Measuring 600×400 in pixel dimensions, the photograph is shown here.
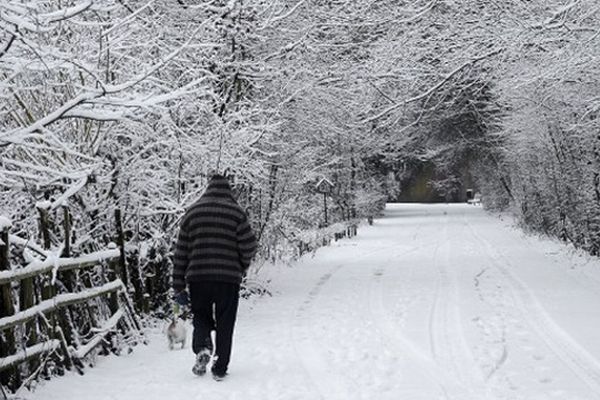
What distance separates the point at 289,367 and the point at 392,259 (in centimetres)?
1365

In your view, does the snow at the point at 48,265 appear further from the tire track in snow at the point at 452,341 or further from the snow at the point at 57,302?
the tire track in snow at the point at 452,341

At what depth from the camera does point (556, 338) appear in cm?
902

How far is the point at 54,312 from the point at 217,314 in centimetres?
148

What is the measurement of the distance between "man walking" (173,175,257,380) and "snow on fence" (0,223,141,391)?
1.11 m

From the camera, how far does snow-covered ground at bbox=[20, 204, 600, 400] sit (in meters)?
6.73

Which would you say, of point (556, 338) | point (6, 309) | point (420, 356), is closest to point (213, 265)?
point (6, 309)

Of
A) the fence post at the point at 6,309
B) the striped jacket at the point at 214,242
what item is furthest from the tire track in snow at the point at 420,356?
the fence post at the point at 6,309

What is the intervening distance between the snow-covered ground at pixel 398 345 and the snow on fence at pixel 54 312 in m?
0.24

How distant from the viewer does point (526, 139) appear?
25172mm

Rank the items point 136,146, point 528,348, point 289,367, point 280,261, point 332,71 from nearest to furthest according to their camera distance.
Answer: point 289,367 < point 528,348 < point 136,146 < point 332,71 < point 280,261

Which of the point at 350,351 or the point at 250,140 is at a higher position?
the point at 250,140

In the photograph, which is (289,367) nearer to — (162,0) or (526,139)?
(162,0)

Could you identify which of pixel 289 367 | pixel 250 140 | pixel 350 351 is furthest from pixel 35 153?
pixel 250 140

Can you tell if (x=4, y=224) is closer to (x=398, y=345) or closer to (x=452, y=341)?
(x=398, y=345)
